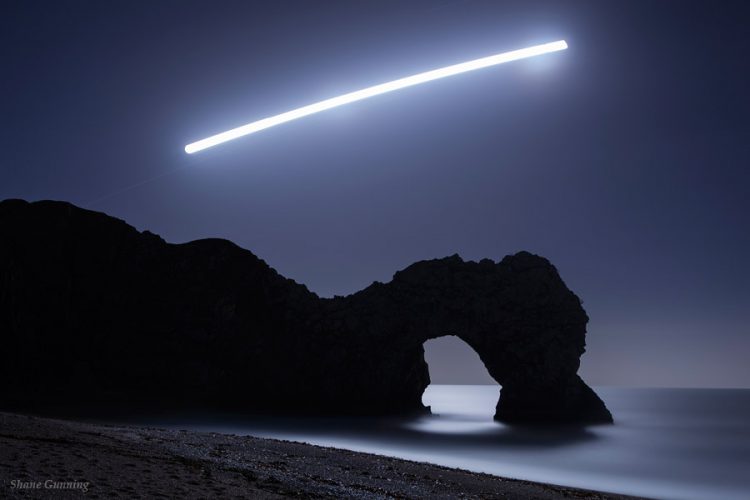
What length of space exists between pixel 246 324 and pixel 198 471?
4873 centimetres

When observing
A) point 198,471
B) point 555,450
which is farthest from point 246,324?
point 198,471

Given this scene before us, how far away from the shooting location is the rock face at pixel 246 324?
55156mm

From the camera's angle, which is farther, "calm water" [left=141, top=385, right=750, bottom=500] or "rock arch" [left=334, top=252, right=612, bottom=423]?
"rock arch" [left=334, top=252, right=612, bottom=423]

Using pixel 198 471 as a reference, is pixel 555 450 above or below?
below

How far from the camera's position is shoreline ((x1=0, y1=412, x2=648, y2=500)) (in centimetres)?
975

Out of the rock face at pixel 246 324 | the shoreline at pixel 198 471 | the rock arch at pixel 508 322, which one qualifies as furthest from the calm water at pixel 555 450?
the shoreline at pixel 198 471

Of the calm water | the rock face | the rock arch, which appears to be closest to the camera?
the calm water

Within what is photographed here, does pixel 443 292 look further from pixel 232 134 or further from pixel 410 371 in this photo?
pixel 232 134

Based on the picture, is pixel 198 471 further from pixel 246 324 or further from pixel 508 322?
pixel 246 324

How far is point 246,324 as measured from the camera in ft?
197

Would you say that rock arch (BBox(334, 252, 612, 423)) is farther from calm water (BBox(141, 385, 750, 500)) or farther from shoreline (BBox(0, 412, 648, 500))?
shoreline (BBox(0, 412, 648, 500))

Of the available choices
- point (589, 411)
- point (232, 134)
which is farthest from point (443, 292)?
point (232, 134)

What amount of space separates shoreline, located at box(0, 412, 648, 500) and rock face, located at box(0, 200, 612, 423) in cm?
3773

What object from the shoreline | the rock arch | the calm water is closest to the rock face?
the rock arch
